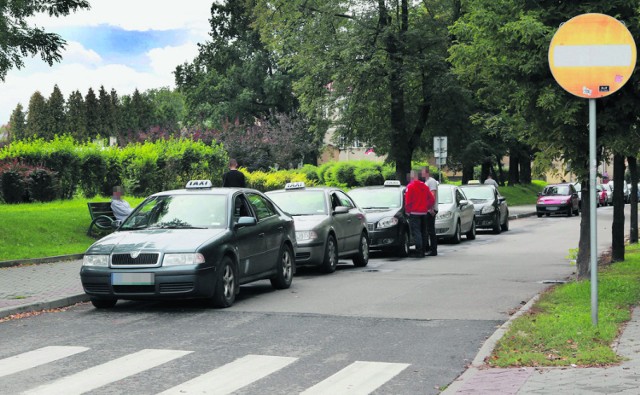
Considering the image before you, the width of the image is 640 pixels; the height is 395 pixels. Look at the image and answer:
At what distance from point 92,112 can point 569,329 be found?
114 meters

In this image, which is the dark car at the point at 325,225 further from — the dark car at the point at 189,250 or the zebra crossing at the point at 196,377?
the zebra crossing at the point at 196,377

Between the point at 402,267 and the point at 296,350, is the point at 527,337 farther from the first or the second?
the point at 402,267

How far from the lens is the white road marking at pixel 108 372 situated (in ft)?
23.7

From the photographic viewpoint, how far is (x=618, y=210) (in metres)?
16.7

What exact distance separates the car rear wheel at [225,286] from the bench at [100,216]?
9.46 m

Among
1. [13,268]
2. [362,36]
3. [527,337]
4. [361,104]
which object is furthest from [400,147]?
[527,337]

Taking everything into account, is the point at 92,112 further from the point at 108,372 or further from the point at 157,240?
the point at 108,372

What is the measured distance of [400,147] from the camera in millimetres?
38969

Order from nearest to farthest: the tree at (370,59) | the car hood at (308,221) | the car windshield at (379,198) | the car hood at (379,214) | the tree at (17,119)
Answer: the car hood at (308,221)
the car hood at (379,214)
the car windshield at (379,198)
the tree at (370,59)
the tree at (17,119)

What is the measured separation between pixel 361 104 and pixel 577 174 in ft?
78.1

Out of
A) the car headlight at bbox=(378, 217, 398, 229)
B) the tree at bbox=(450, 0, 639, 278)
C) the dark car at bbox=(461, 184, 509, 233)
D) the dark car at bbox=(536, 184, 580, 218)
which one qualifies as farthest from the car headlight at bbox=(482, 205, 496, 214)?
the tree at bbox=(450, 0, 639, 278)

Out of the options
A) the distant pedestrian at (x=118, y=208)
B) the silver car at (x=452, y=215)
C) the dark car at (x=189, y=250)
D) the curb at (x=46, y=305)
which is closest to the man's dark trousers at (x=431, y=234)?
the silver car at (x=452, y=215)

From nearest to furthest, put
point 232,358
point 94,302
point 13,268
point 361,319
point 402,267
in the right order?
1. point 232,358
2. point 361,319
3. point 94,302
4. point 13,268
5. point 402,267

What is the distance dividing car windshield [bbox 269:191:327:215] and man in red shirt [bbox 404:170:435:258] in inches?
122
